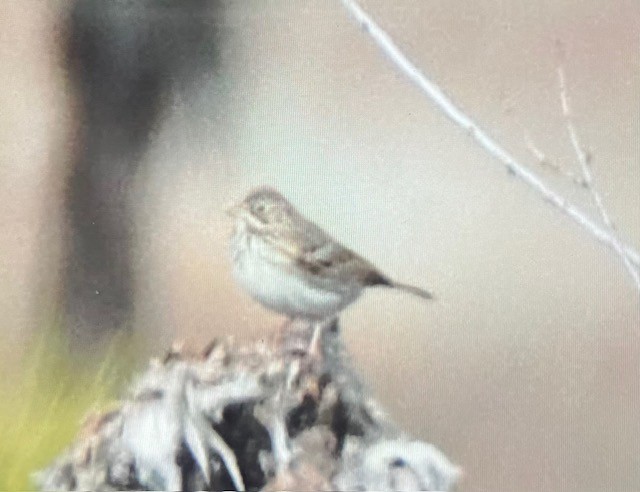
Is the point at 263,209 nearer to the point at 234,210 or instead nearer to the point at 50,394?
Result: the point at 234,210

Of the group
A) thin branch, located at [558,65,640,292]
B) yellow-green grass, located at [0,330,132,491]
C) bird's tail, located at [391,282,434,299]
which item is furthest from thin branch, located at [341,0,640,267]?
yellow-green grass, located at [0,330,132,491]

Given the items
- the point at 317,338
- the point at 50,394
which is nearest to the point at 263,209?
the point at 317,338

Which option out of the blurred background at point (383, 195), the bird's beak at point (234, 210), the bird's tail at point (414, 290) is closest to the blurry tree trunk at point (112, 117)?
the blurred background at point (383, 195)

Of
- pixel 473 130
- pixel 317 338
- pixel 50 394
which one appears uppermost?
pixel 473 130

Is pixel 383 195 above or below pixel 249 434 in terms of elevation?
above

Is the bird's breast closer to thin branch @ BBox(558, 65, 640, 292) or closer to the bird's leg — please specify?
the bird's leg
